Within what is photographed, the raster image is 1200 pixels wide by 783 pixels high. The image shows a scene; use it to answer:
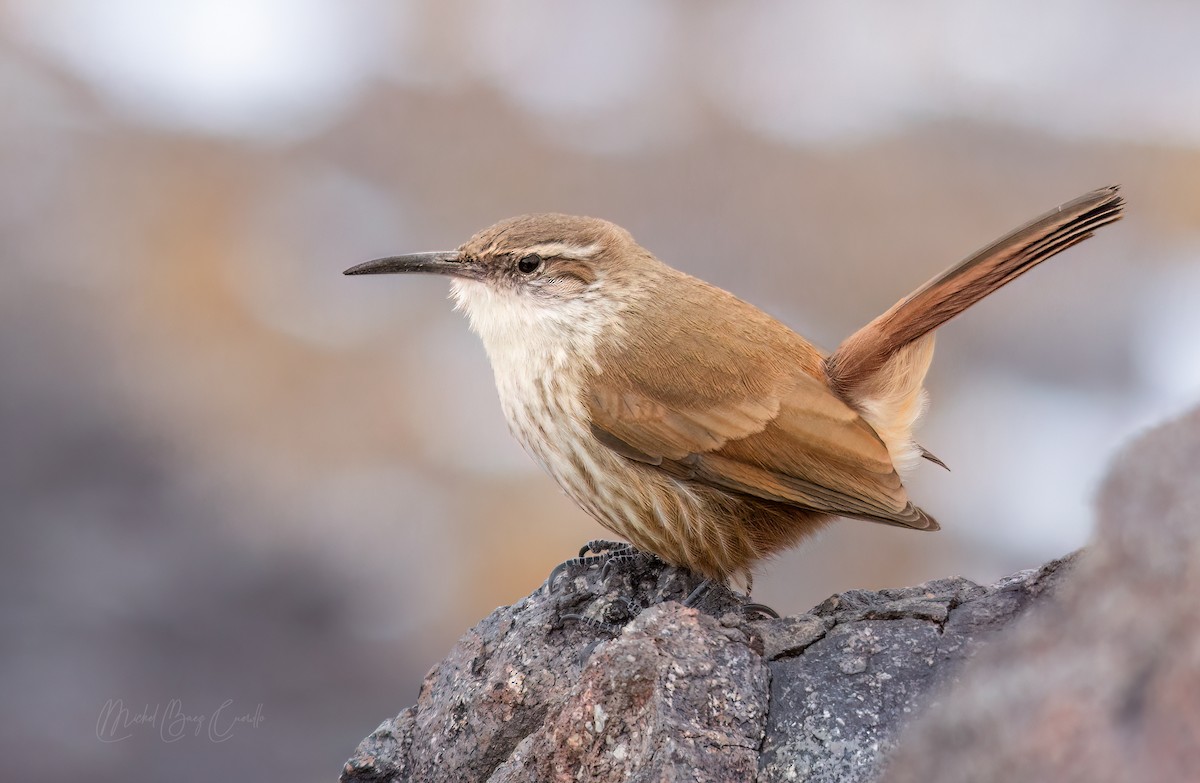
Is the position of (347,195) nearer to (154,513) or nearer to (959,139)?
(154,513)

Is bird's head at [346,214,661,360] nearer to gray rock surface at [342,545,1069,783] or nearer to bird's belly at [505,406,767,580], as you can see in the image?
bird's belly at [505,406,767,580]

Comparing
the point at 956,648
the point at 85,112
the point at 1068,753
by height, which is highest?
the point at 85,112

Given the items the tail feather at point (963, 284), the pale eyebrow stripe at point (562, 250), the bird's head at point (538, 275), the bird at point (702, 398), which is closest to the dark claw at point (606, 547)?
the bird at point (702, 398)

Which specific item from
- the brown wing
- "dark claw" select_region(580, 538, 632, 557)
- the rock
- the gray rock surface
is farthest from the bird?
the rock

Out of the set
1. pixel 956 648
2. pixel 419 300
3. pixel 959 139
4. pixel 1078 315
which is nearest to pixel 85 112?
pixel 419 300

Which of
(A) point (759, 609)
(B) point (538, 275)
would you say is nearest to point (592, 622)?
(A) point (759, 609)

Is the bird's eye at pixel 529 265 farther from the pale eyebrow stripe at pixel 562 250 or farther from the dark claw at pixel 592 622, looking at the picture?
the dark claw at pixel 592 622
